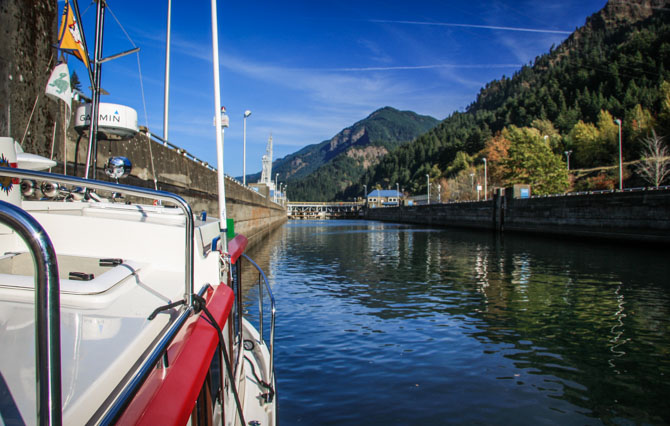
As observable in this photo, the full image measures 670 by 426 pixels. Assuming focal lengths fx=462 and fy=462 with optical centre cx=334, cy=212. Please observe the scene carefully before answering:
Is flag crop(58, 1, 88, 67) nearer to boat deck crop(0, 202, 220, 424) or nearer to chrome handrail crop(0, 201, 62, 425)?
boat deck crop(0, 202, 220, 424)

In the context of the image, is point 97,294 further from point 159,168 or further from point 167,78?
point 167,78

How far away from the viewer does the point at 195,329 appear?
2.73 meters

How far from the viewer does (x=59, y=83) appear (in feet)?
23.4

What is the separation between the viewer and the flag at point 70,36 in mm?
6883

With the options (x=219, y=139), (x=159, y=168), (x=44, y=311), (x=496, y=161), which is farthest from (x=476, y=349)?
(x=496, y=161)

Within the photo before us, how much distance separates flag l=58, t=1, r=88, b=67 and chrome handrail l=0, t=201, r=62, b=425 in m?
6.84

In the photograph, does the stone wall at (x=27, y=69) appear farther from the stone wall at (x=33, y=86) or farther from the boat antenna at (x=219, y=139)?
the boat antenna at (x=219, y=139)

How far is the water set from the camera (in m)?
6.09

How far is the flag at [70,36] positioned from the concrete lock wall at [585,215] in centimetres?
2879

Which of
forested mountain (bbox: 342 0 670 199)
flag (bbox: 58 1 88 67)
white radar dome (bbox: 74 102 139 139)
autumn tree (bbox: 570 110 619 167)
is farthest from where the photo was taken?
autumn tree (bbox: 570 110 619 167)

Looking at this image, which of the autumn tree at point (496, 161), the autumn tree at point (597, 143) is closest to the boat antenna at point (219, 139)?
the autumn tree at point (496, 161)

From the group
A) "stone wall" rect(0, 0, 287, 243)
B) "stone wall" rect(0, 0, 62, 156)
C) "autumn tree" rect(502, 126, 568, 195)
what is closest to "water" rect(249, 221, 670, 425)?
"stone wall" rect(0, 0, 287, 243)

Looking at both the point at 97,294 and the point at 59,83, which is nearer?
the point at 97,294

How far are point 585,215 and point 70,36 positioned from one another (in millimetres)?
35099
